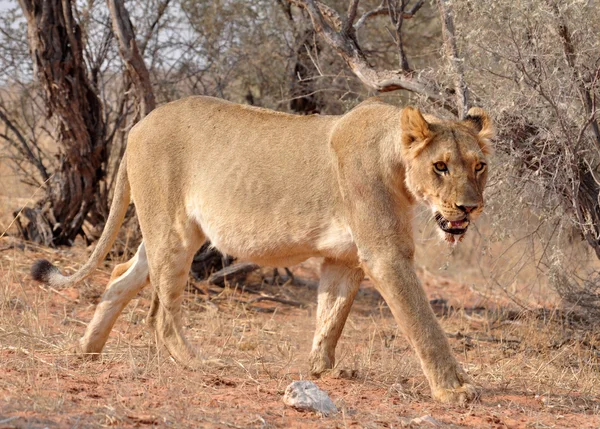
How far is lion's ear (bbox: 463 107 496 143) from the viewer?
15.6ft

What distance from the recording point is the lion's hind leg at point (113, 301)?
540 cm

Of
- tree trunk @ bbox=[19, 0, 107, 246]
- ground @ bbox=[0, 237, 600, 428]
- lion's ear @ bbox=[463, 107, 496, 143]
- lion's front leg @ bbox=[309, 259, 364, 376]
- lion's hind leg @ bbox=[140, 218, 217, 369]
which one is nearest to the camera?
ground @ bbox=[0, 237, 600, 428]

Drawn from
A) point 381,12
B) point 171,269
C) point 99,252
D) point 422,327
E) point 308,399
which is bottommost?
point 308,399

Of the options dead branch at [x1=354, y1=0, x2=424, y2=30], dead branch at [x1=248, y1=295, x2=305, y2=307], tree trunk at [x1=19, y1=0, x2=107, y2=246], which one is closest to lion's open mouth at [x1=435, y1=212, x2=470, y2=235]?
dead branch at [x1=354, y1=0, x2=424, y2=30]

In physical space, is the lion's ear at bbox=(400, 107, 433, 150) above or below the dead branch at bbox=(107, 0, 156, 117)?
below

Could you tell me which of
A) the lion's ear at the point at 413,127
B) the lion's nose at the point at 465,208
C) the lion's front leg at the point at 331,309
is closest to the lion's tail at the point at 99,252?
the lion's front leg at the point at 331,309

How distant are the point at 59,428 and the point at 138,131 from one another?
8.17ft

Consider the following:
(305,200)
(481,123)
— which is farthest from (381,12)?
(305,200)

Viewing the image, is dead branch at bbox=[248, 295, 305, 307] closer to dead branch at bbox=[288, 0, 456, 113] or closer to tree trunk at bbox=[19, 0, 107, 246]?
tree trunk at bbox=[19, 0, 107, 246]

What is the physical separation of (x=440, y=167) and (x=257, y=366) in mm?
1698

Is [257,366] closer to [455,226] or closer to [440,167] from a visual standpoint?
[455,226]

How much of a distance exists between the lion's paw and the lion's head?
30.0 inches

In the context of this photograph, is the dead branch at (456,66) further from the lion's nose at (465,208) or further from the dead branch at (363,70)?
the lion's nose at (465,208)

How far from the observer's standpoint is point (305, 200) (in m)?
4.92
